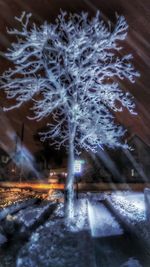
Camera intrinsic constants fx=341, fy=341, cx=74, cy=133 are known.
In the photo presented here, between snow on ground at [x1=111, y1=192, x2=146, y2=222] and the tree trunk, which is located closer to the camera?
the tree trunk

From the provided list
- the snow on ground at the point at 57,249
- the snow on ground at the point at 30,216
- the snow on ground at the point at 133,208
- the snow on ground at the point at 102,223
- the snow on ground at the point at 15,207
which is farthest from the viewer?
the snow on ground at the point at 15,207

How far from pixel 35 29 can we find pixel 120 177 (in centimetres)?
A: 3284

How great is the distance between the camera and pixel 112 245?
47.0 feet

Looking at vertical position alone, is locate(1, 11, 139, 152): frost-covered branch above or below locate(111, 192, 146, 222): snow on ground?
above

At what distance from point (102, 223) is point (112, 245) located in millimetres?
3815

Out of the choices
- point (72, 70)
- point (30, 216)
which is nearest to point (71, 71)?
point (72, 70)

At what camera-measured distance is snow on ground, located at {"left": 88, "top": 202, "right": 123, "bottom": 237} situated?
16.4m

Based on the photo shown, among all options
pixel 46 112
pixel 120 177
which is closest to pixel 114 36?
pixel 46 112

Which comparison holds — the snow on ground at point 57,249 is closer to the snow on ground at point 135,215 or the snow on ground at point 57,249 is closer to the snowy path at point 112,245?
the snowy path at point 112,245

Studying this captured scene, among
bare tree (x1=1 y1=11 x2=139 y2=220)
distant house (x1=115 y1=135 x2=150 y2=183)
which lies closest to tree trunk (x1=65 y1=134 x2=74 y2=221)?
bare tree (x1=1 y1=11 x2=139 y2=220)

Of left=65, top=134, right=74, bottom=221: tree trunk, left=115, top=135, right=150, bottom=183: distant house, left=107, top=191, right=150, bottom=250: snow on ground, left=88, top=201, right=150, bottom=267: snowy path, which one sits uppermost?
left=115, top=135, right=150, bottom=183: distant house

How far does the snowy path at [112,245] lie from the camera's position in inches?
463

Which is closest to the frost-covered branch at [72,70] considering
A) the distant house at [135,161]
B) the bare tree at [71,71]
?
the bare tree at [71,71]

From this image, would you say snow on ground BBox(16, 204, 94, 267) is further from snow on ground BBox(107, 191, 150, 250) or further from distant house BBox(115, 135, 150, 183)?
distant house BBox(115, 135, 150, 183)
